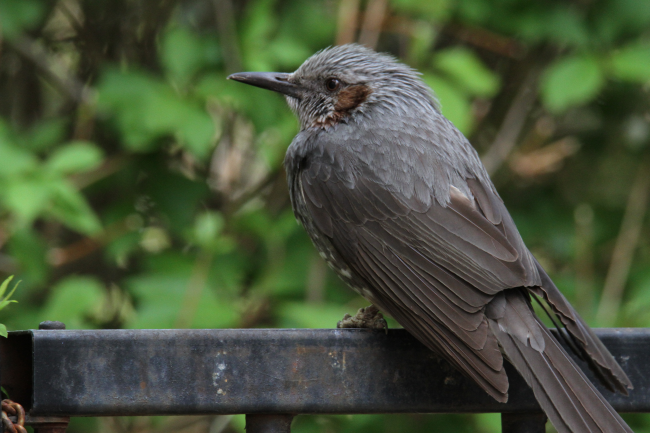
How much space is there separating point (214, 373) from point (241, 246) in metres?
2.30

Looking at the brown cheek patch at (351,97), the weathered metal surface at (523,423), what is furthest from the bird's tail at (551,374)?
the brown cheek patch at (351,97)

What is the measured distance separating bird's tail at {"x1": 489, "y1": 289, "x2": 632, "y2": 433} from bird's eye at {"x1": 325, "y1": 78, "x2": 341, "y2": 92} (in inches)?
53.6

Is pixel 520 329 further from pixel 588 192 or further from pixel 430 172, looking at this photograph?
pixel 588 192

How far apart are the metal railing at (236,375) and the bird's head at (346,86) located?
4.65 ft

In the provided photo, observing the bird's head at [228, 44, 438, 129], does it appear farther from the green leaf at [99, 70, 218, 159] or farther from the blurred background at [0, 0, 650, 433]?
the green leaf at [99, 70, 218, 159]

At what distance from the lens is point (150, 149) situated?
3889mm

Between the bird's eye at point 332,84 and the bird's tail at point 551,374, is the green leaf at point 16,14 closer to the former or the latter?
the bird's eye at point 332,84

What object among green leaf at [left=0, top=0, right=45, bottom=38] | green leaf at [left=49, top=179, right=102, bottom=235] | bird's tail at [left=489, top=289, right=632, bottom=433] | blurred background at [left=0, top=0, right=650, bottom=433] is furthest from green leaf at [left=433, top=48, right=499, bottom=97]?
green leaf at [left=0, top=0, right=45, bottom=38]

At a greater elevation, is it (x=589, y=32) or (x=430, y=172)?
(x=589, y=32)

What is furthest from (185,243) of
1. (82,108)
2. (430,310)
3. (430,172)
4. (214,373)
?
(214,373)

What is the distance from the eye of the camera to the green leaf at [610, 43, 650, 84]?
11.5ft

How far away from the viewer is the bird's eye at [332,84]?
11.0 feet

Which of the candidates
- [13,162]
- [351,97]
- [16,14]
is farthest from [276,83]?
[16,14]

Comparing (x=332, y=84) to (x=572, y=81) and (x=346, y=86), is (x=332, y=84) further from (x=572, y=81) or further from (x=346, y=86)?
(x=572, y=81)
